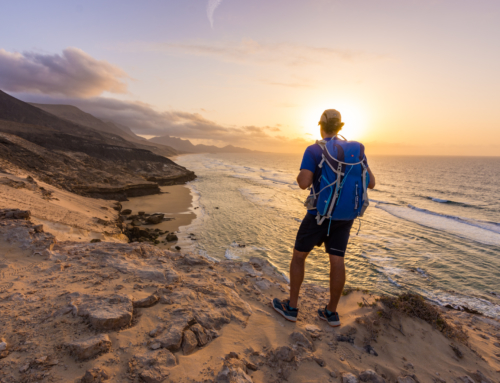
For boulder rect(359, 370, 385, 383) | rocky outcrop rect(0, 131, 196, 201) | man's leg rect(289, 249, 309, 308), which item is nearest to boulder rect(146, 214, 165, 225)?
rocky outcrop rect(0, 131, 196, 201)

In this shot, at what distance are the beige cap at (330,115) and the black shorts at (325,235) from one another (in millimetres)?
1212

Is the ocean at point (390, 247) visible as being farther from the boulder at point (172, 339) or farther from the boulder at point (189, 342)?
the boulder at point (172, 339)

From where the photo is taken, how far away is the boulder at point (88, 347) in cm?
212

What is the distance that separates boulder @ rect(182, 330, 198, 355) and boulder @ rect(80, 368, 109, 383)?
2.29 feet

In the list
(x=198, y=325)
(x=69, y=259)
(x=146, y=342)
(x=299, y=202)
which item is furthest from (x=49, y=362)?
(x=299, y=202)

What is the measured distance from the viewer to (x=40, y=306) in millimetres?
2691

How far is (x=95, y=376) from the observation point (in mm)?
1916

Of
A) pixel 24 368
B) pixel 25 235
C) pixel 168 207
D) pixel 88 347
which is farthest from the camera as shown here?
pixel 168 207

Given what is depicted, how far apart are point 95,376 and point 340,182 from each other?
9.38 feet

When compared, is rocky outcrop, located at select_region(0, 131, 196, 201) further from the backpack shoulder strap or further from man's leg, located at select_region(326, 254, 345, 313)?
man's leg, located at select_region(326, 254, 345, 313)

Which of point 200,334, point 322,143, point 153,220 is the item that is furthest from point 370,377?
point 153,220

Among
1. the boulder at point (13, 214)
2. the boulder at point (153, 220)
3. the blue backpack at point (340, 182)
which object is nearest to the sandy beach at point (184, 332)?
the boulder at point (13, 214)

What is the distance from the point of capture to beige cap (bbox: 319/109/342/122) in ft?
9.85

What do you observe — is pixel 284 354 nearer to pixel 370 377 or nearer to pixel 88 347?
pixel 370 377
